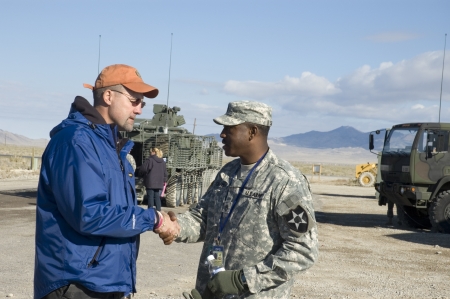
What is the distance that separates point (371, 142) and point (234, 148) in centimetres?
1490

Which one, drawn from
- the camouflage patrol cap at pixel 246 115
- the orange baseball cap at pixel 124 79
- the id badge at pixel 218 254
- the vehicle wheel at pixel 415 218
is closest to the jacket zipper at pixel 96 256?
the id badge at pixel 218 254

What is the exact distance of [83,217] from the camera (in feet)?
11.5

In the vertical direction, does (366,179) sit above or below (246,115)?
below

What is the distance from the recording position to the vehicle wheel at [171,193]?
68.5ft

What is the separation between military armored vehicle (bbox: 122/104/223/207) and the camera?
21.2 meters

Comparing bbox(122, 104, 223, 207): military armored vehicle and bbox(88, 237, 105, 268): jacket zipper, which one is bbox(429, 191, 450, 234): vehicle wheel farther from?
bbox(88, 237, 105, 268): jacket zipper

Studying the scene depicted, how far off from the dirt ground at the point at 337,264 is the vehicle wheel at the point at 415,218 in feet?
1.60

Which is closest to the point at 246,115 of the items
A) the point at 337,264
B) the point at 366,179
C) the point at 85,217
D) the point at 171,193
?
the point at 85,217

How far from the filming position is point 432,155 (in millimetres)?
17250

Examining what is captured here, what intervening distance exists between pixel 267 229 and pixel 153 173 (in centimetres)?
1341

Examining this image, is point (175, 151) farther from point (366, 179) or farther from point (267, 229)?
point (366, 179)

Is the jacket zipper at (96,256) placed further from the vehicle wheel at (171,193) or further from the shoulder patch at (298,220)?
the vehicle wheel at (171,193)

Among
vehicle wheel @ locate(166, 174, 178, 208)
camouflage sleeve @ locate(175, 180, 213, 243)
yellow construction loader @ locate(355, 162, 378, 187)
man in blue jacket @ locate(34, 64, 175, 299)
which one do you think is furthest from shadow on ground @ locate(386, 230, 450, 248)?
yellow construction loader @ locate(355, 162, 378, 187)

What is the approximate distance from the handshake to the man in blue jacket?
0.05 meters
